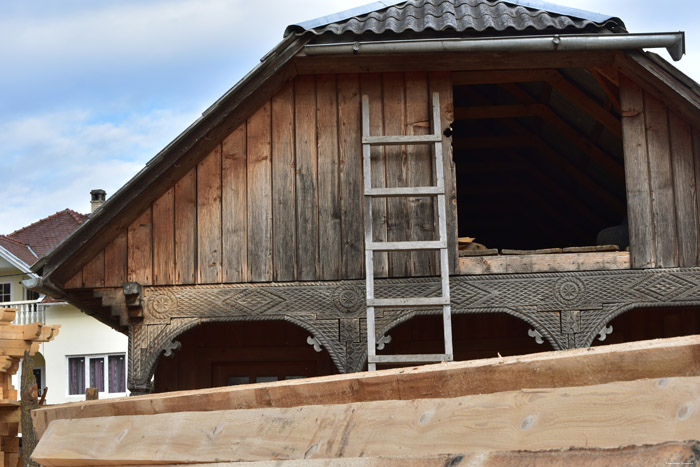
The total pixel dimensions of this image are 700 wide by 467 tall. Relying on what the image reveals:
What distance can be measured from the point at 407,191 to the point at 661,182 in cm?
230

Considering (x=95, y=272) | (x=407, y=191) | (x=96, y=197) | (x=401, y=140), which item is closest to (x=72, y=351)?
(x=96, y=197)

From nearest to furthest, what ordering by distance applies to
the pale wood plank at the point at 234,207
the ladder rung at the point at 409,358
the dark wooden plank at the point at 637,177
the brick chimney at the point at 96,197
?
the ladder rung at the point at 409,358, the dark wooden plank at the point at 637,177, the pale wood plank at the point at 234,207, the brick chimney at the point at 96,197

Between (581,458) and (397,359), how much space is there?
4.72 meters

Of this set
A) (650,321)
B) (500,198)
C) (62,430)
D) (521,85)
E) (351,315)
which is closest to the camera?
(62,430)

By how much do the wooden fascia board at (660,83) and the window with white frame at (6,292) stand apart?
31672 millimetres

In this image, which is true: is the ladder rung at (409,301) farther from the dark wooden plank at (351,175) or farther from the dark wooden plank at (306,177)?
the dark wooden plank at (306,177)

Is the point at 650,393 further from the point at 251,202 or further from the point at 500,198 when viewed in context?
the point at 500,198

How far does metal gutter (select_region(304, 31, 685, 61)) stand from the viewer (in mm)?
7559

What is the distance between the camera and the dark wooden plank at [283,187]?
27.0 ft

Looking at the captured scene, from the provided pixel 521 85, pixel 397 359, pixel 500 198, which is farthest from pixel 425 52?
pixel 500 198

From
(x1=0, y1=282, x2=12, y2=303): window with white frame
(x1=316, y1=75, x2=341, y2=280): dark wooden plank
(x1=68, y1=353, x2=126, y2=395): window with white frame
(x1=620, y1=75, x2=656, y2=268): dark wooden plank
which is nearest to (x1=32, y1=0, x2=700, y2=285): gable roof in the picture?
(x1=316, y1=75, x2=341, y2=280): dark wooden plank

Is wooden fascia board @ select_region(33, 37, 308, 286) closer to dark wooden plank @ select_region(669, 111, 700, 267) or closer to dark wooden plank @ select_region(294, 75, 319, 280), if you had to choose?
dark wooden plank @ select_region(294, 75, 319, 280)

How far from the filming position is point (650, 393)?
8.96 feet

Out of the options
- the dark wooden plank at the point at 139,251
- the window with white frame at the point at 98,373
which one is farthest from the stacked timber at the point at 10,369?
the window with white frame at the point at 98,373
